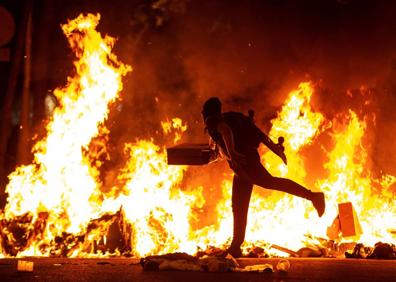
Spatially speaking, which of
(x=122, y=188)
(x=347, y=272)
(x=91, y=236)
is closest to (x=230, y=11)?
(x=122, y=188)

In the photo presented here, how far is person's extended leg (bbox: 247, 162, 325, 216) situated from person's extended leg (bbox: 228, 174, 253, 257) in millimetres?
294

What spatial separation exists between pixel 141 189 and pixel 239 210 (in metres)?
2.19

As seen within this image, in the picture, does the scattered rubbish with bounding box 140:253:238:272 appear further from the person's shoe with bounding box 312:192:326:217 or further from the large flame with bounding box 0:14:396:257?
the large flame with bounding box 0:14:396:257

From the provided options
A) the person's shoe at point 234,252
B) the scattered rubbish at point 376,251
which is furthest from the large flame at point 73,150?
the scattered rubbish at point 376,251

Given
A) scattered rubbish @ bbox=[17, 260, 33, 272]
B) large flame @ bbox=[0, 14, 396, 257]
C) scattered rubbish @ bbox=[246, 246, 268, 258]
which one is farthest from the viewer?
large flame @ bbox=[0, 14, 396, 257]

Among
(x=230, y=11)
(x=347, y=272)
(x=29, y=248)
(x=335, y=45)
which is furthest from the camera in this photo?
(x=230, y=11)

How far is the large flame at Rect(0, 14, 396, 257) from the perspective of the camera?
413 inches

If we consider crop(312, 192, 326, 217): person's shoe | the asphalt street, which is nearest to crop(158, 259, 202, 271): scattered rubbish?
the asphalt street

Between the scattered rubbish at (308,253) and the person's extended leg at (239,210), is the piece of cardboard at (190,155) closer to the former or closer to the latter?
the person's extended leg at (239,210)

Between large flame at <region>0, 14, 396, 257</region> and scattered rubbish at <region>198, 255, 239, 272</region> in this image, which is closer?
scattered rubbish at <region>198, 255, 239, 272</region>

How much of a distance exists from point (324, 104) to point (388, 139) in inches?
63.0

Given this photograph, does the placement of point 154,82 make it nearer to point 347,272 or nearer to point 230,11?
point 230,11

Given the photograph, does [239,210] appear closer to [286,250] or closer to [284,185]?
[284,185]

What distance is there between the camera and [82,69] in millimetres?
11992
